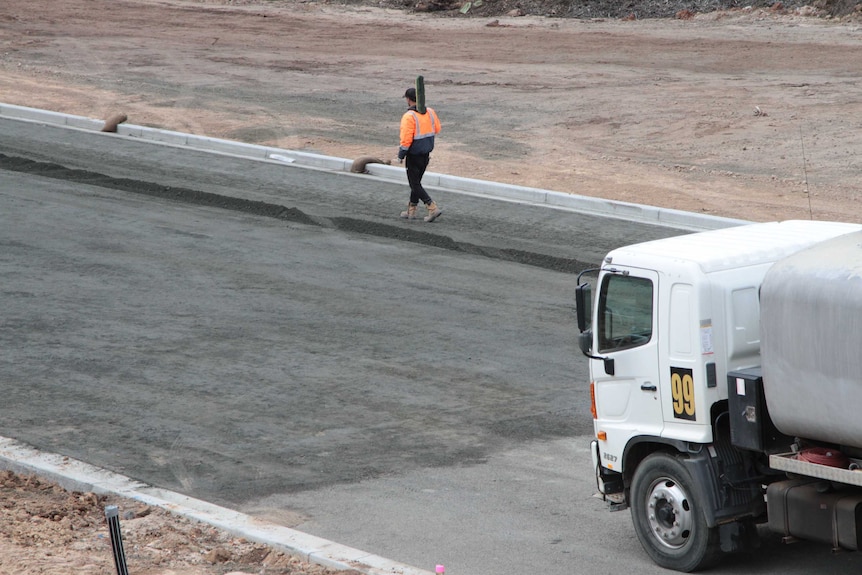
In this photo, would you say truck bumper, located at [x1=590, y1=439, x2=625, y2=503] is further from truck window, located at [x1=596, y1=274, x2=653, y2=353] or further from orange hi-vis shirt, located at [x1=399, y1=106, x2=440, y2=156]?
orange hi-vis shirt, located at [x1=399, y1=106, x2=440, y2=156]

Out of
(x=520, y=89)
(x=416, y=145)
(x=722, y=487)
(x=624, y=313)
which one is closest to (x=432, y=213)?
(x=416, y=145)

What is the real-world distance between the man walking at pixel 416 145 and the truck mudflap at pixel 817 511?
11.6m

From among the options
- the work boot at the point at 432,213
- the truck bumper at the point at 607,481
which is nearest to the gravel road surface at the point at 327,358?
the work boot at the point at 432,213

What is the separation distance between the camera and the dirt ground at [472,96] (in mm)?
9047

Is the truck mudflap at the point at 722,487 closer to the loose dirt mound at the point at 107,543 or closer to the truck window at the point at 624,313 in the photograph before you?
the truck window at the point at 624,313

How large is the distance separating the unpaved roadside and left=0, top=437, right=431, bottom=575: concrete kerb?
12249 mm

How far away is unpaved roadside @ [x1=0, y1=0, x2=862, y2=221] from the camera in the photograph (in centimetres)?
2280

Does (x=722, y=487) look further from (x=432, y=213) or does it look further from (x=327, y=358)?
(x=432, y=213)

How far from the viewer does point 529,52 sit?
1454 inches

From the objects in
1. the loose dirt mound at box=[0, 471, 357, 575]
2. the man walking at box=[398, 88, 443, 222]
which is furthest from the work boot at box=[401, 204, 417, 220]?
the loose dirt mound at box=[0, 471, 357, 575]

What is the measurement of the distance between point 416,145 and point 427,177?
10.4 ft

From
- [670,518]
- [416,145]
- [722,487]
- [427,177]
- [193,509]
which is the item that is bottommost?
[193,509]

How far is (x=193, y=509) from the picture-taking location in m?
8.62

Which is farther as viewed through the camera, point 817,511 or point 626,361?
point 626,361
